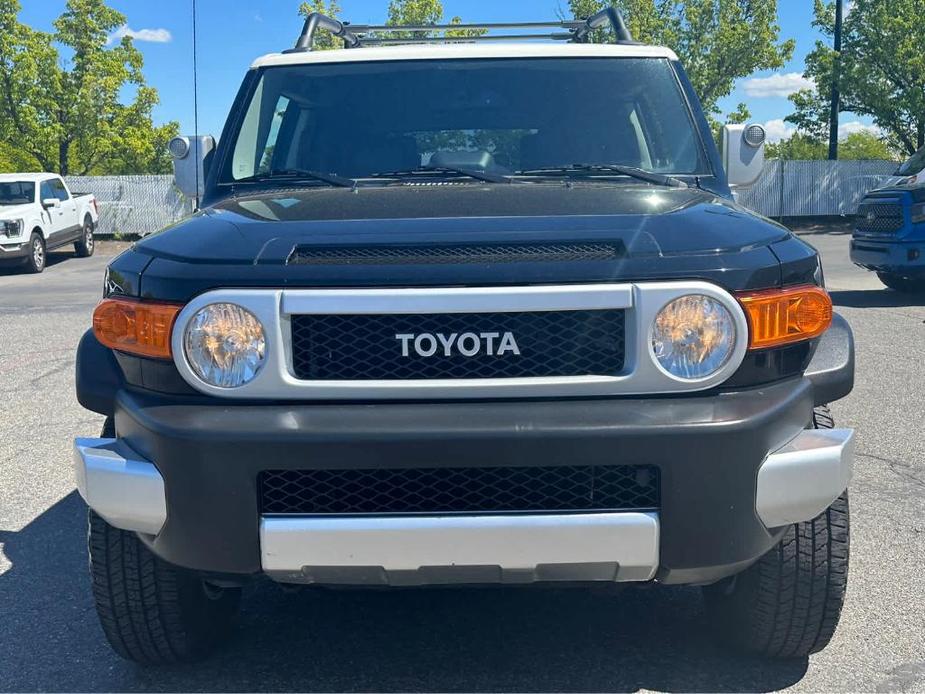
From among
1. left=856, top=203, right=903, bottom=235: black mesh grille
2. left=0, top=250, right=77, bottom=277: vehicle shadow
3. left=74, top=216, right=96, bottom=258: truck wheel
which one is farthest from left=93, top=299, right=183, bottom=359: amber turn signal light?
Answer: left=74, top=216, right=96, bottom=258: truck wheel

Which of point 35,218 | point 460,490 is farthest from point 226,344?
point 35,218

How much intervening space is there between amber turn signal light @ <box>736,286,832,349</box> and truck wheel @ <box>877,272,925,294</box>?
10269 mm

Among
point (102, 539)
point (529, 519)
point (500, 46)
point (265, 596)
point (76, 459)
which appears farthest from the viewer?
point (500, 46)

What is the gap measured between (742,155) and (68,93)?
2920 centimetres

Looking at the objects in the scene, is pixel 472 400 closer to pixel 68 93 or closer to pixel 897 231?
pixel 897 231

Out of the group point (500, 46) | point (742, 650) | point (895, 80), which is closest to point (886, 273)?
point (500, 46)

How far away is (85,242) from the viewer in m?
21.5

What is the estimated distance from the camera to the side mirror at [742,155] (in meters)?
3.98

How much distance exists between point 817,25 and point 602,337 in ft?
98.1

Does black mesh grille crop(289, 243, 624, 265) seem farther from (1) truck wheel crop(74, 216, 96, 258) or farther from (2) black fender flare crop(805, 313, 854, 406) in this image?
(1) truck wheel crop(74, 216, 96, 258)

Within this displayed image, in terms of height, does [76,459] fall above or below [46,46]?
below

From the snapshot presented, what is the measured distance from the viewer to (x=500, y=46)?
4.11 meters

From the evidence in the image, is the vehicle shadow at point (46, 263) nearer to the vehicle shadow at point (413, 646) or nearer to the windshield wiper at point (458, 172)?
the vehicle shadow at point (413, 646)

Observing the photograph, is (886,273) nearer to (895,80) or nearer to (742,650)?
(742,650)
